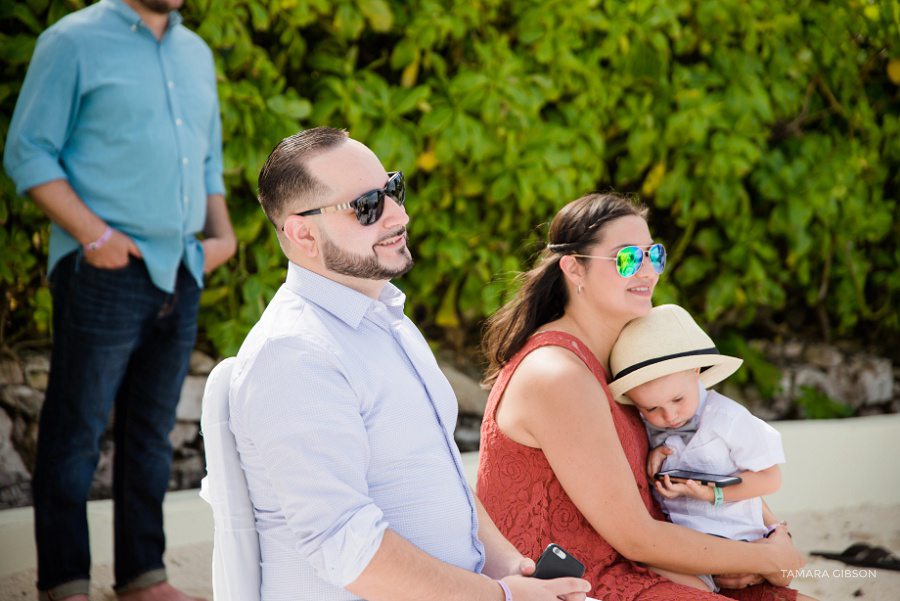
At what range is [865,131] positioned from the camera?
540cm

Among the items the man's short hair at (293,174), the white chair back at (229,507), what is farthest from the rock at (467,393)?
the white chair back at (229,507)

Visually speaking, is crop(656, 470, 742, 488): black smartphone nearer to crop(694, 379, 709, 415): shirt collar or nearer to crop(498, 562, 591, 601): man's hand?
crop(694, 379, 709, 415): shirt collar

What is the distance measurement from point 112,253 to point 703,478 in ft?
6.05

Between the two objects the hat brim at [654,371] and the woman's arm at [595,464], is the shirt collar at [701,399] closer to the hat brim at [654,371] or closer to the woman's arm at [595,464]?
the hat brim at [654,371]

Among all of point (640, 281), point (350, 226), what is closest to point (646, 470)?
point (640, 281)

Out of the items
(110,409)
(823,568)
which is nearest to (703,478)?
(823,568)

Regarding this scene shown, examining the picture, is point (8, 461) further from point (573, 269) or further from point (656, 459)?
point (656, 459)

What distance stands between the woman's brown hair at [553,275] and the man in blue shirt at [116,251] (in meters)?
1.16

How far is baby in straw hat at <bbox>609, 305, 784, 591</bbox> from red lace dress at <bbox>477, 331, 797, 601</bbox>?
7 cm

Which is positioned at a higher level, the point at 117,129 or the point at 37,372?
the point at 117,129

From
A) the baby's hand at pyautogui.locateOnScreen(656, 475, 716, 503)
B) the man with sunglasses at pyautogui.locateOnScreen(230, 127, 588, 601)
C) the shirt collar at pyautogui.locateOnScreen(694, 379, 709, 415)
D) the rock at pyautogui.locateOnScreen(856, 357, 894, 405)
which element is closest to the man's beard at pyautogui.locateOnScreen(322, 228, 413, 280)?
the man with sunglasses at pyautogui.locateOnScreen(230, 127, 588, 601)

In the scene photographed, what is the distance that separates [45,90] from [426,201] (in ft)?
5.85

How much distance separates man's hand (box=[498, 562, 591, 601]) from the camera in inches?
67.6

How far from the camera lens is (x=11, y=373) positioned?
386 centimetres
